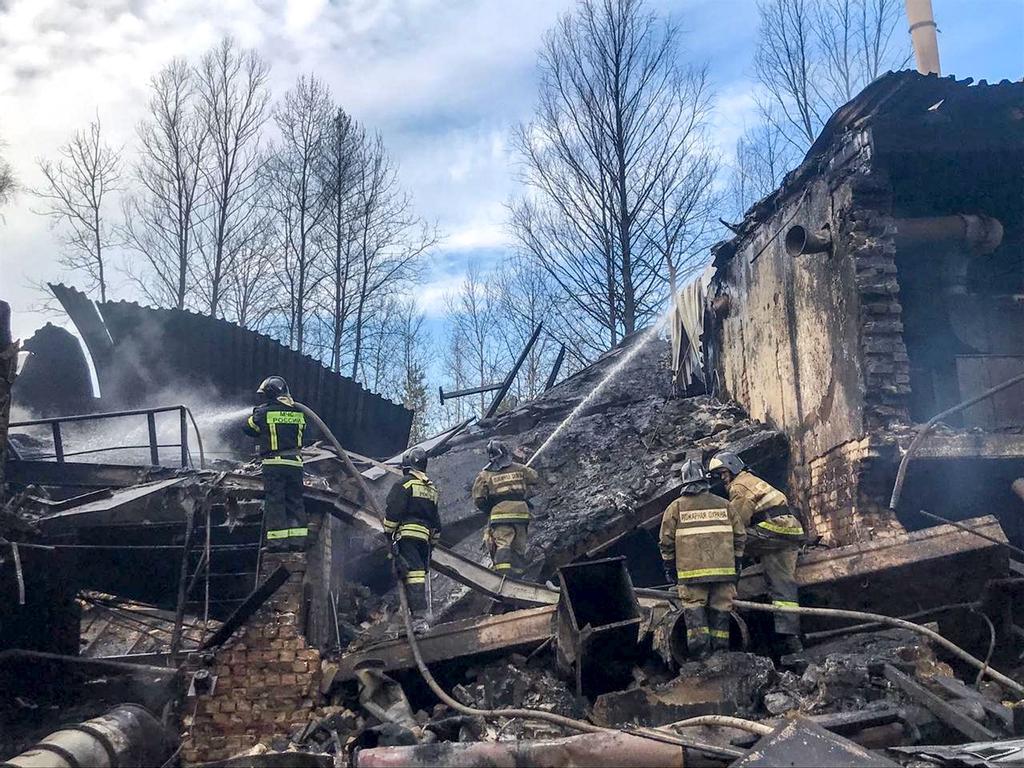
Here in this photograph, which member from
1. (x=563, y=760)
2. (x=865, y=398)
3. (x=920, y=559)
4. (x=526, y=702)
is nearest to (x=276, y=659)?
(x=526, y=702)

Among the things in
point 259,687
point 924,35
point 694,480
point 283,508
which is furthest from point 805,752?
point 924,35

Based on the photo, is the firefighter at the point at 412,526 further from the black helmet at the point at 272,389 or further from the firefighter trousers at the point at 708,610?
the firefighter trousers at the point at 708,610

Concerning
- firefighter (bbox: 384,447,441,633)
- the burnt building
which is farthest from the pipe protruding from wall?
firefighter (bbox: 384,447,441,633)

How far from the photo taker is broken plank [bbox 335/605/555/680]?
6.79 meters

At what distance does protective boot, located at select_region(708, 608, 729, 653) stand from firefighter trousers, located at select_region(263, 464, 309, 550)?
143 inches

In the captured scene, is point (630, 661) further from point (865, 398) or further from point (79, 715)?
point (79, 715)

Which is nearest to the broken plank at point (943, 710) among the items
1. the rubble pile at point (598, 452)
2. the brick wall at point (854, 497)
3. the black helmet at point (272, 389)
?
the brick wall at point (854, 497)

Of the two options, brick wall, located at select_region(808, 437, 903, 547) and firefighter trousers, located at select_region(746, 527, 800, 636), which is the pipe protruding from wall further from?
firefighter trousers, located at select_region(746, 527, 800, 636)

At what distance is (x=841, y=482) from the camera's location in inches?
332

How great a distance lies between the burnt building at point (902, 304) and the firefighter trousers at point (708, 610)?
82.7 inches

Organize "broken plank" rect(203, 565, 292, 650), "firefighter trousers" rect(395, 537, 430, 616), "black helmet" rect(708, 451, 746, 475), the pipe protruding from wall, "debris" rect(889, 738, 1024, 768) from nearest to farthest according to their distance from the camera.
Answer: "debris" rect(889, 738, 1024, 768), "broken plank" rect(203, 565, 292, 650), "black helmet" rect(708, 451, 746, 475), "firefighter trousers" rect(395, 537, 430, 616), the pipe protruding from wall

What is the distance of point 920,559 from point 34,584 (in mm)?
7506

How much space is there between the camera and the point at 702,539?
6676 mm

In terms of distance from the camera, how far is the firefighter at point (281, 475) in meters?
7.92
